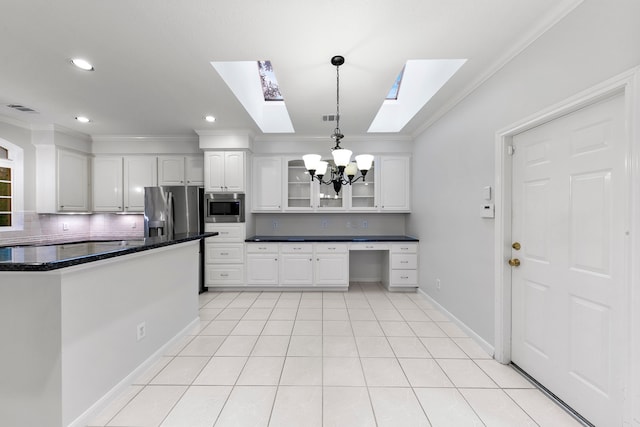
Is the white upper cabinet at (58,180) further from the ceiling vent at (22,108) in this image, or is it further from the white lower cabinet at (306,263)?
the white lower cabinet at (306,263)

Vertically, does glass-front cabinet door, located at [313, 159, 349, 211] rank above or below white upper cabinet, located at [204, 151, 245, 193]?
below

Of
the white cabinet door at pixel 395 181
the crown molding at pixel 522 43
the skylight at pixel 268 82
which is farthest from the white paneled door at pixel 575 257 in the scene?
the skylight at pixel 268 82

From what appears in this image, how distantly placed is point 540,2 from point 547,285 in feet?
6.11

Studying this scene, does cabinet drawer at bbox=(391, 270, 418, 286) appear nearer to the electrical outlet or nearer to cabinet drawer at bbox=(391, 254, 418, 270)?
cabinet drawer at bbox=(391, 254, 418, 270)

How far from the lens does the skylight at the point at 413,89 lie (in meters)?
2.63

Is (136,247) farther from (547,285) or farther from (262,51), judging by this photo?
(547,285)

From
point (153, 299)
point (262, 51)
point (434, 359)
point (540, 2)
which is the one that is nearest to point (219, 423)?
point (153, 299)

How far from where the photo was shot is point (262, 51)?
2092mm

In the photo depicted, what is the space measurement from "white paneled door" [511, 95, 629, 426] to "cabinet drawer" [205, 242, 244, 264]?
3.57 metres

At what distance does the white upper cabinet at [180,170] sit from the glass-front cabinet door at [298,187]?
1.52m

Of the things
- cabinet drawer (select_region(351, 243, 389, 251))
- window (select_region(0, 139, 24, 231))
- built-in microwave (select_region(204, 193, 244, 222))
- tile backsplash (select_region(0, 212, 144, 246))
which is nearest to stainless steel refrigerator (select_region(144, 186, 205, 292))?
built-in microwave (select_region(204, 193, 244, 222))

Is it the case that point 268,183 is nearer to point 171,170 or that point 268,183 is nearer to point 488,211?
point 171,170

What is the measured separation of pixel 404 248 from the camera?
4.18m

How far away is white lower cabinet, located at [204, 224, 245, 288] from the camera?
4.16 metres
